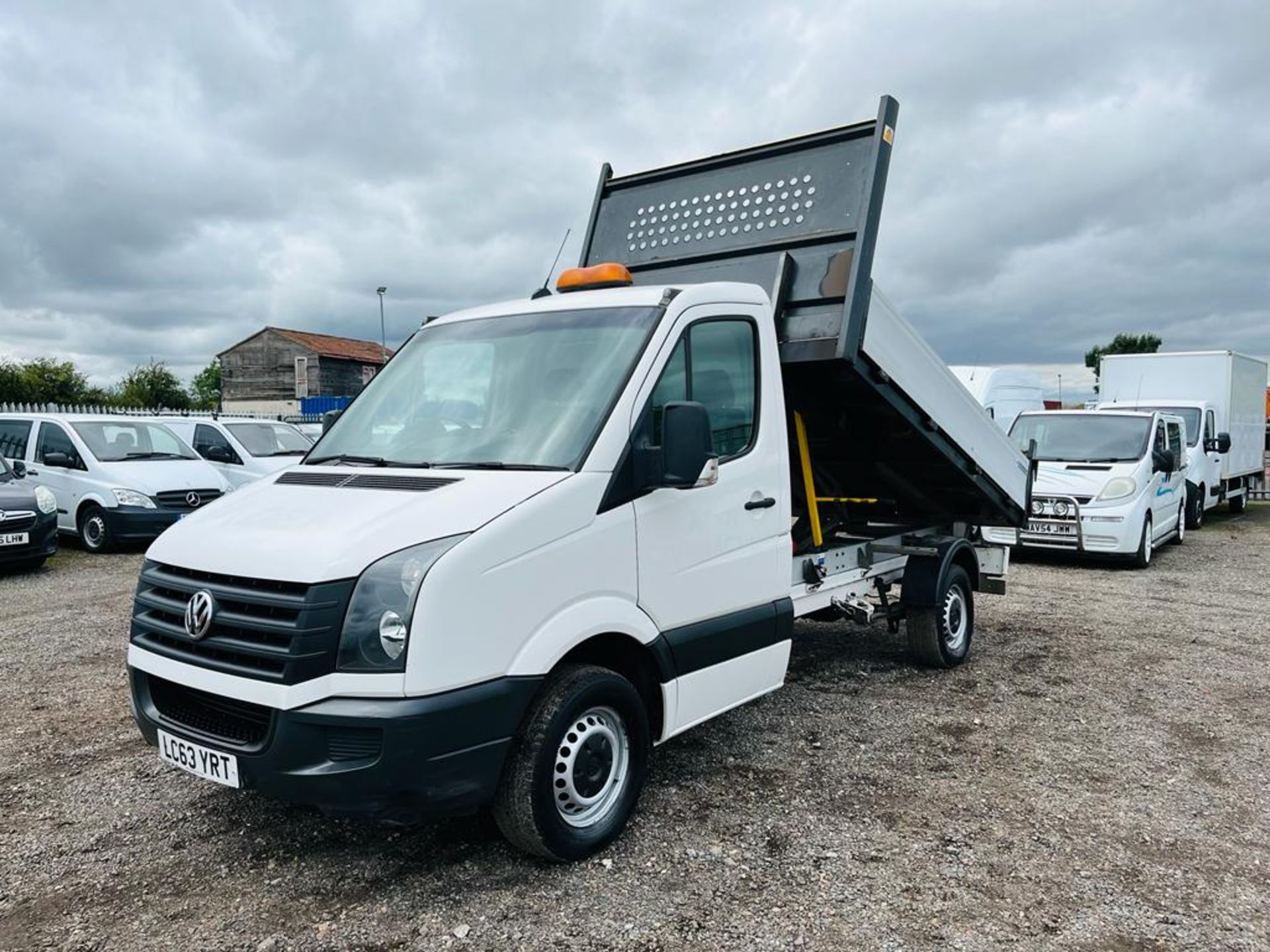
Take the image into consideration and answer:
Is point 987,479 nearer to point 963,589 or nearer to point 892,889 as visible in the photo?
point 963,589

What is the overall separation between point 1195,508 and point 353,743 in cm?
1616

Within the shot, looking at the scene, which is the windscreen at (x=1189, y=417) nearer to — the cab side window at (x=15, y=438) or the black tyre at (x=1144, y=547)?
the black tyre at (x=1144, y=547)

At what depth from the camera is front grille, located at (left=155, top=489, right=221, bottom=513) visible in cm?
1184

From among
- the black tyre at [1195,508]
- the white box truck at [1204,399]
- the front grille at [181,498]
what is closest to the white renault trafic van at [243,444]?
the front grille at [181,498]

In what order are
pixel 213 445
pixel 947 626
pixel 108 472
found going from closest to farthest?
pixel 947 626, pixel 108 472, pixel 213 445

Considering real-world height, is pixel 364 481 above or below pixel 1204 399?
below

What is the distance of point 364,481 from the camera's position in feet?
11.9

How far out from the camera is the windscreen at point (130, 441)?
12.4 metres

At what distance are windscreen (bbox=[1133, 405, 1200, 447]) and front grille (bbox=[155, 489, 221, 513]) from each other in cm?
1439

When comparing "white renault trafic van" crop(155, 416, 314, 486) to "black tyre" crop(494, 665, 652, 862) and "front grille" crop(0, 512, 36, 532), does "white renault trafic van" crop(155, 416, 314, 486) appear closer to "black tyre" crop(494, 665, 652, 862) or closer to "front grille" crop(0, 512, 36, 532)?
"front grille" crop(0, 512, 36, 532)

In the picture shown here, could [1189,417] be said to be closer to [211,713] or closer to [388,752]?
[388,752]

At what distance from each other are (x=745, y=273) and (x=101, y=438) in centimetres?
1089

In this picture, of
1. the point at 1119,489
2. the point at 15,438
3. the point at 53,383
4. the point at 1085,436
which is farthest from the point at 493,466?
the point at 53,383

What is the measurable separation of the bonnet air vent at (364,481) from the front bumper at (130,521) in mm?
8931
